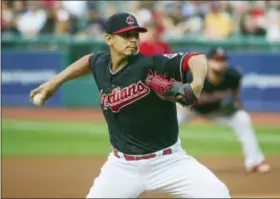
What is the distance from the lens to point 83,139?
13414mm

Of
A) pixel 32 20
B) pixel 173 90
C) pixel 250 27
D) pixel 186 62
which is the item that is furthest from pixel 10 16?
pixel 173 90

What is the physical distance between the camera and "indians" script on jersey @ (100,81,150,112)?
5297mm

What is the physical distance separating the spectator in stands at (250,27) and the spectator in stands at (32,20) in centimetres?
478

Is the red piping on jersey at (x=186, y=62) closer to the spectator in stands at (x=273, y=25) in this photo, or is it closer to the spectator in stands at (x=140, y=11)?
the spectator in stands at (x=140, y=11)

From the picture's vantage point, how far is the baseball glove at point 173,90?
4590 mm

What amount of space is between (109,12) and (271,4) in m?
3.96

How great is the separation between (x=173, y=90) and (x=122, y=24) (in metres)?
0.89

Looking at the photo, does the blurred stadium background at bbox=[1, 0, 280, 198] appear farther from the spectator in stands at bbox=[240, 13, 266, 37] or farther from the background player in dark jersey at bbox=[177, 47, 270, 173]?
the background player in dark jersey at bbox=[177, 47, 270, 173]

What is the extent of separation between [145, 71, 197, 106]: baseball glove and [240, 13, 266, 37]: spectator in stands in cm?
1285

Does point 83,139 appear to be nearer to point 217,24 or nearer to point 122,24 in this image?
point 217,24

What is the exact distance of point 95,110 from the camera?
57.1 feet

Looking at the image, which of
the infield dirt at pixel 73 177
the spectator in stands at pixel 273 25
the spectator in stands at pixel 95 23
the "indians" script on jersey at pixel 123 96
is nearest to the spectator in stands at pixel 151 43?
the infield dirt at pixel 73 177

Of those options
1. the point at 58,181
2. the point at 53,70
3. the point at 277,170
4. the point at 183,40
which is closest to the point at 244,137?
the point at 277,170

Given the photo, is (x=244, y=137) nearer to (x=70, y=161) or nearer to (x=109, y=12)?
(x=70, y=161)
